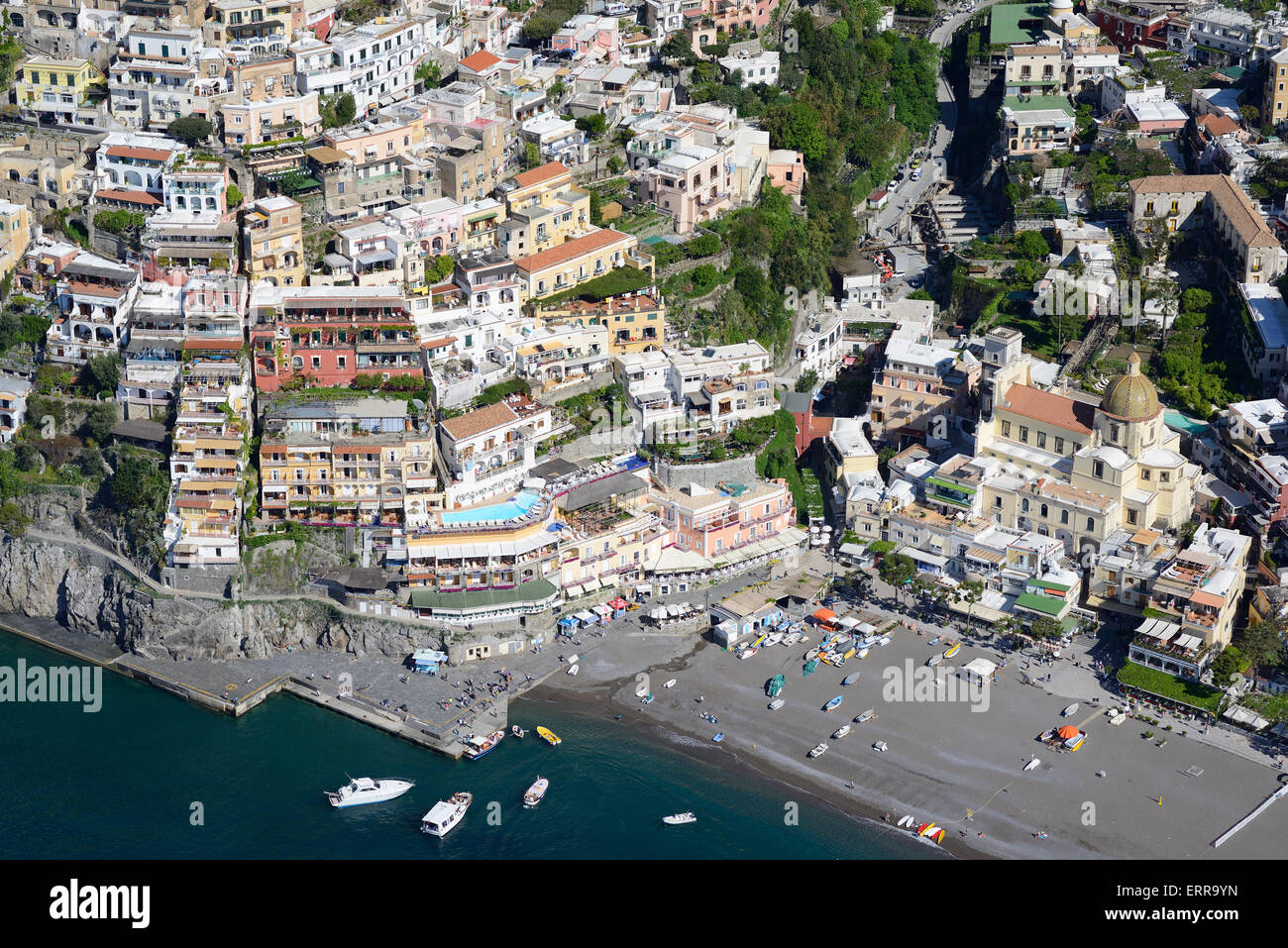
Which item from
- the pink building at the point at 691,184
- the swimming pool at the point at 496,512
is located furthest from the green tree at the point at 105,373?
the pink building at the point at 691,184

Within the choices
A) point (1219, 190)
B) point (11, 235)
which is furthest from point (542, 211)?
point (1219, 190)

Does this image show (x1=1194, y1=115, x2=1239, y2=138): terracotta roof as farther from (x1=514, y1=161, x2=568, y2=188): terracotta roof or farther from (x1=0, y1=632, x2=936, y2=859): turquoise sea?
(x1=0, y1=632, x2=936, y2=859): turquoise sea

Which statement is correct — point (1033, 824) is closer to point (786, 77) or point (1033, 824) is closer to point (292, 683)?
point (292, 683)

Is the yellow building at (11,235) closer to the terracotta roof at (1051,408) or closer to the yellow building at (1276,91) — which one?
the terracotta roof at (1051,408)

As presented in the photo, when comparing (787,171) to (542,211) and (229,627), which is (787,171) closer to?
(542,211)

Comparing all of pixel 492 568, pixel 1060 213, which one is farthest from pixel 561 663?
pixel 1060 213

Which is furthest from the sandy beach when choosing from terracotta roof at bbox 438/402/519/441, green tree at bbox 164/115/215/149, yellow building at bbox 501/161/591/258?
green tree at bbox 164/115/215/149
